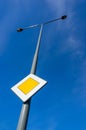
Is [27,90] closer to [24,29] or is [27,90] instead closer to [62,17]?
[24,29]

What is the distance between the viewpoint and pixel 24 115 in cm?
374

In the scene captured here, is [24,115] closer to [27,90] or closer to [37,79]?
[27,90]

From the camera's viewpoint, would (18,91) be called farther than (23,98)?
Yes

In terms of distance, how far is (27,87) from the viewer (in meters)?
4.38

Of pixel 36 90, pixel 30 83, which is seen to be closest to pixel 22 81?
pixel 30 83

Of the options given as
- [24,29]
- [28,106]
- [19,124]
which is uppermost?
[24,29]

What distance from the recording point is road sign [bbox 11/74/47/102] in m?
4.11

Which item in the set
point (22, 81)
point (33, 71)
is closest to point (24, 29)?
point (33, 71)

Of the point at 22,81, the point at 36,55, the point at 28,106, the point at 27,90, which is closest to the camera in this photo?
the point at 28,106

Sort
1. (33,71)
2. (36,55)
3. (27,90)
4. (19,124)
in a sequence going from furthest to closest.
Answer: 1. (36,55)
2. (33,71)
3. (27,90)
4. (19,124)

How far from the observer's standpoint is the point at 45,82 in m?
4.29

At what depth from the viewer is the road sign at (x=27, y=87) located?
4.11 m

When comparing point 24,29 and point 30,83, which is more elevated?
point 24,29

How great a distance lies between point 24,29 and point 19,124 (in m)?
6.75
